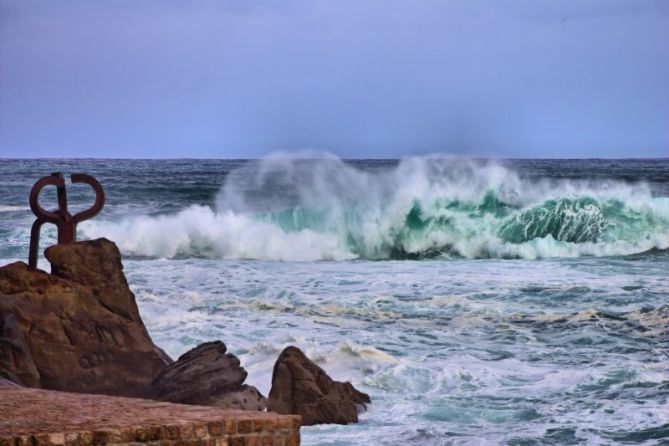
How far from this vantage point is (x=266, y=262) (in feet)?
75.4

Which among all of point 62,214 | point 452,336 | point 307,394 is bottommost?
point 452,336

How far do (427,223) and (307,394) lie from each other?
61.0 ft

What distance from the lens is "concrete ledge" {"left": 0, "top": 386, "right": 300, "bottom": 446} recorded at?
5062mm

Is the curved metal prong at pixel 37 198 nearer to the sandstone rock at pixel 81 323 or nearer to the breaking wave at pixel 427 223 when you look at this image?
the sandstone rock at pixel 81 323

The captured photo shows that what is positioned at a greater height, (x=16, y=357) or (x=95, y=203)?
(x=95, y=203)

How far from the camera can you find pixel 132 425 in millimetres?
5227

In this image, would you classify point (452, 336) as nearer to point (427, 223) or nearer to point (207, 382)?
point (207, 382)

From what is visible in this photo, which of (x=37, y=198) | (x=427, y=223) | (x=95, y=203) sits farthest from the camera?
(x=427, y=223)

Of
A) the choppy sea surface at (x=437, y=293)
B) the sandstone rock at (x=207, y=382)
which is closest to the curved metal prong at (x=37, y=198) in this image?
the sandstone rock at (x=207, y=382)

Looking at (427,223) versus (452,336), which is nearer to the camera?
(452,336)

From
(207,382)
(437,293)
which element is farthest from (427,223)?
(207,382)

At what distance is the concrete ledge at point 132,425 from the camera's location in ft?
16.6

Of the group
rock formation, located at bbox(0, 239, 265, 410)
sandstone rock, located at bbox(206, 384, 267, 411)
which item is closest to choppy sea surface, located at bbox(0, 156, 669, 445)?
sandstone rock, located at bbox(206, 384, 267, 411)

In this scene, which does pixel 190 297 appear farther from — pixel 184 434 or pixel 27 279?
pixel 184 434
